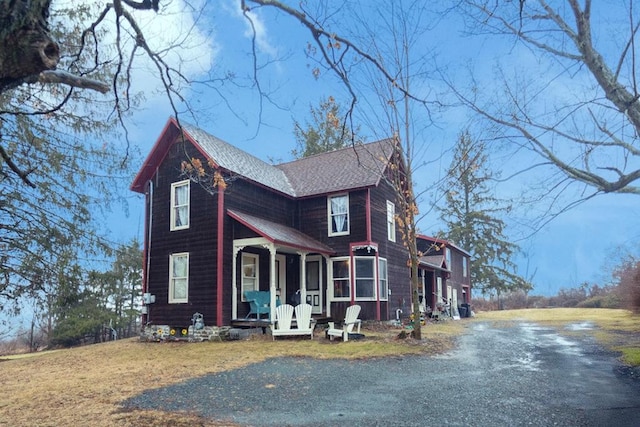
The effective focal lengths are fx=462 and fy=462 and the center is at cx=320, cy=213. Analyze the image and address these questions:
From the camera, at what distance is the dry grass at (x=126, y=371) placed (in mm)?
5711

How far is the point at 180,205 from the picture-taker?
16.1 m

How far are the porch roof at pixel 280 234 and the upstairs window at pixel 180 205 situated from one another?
1.89 metres

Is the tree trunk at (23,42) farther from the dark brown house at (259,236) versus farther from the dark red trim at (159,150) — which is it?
the dark red trim at (159,150)

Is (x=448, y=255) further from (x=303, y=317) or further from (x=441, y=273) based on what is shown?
Answer: (x=303, y=317)

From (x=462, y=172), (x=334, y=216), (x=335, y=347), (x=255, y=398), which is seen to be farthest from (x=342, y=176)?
(x=255, y=398)

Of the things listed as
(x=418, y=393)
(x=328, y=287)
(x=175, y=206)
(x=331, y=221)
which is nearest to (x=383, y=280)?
(x=328, y=287)

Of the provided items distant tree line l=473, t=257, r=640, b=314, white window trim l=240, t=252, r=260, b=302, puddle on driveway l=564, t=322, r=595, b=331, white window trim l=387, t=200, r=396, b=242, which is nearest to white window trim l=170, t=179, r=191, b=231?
white window trim l=240, t=252, r=260, b=302

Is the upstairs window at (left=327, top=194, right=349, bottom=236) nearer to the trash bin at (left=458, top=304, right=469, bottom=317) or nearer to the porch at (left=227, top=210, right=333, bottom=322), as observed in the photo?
the porch at (left=227, top=210, right=333, bottom=322)

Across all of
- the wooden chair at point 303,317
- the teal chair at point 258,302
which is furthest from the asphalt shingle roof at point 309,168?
the wooden chair at point 303,317

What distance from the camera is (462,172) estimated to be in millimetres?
13125

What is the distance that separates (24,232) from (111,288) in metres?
17.1

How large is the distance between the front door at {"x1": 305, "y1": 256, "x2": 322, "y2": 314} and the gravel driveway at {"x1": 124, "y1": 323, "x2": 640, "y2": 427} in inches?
293

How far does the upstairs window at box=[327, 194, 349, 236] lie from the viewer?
1756 cm

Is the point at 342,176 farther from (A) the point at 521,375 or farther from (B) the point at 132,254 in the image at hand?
(A) the point at 521,375
